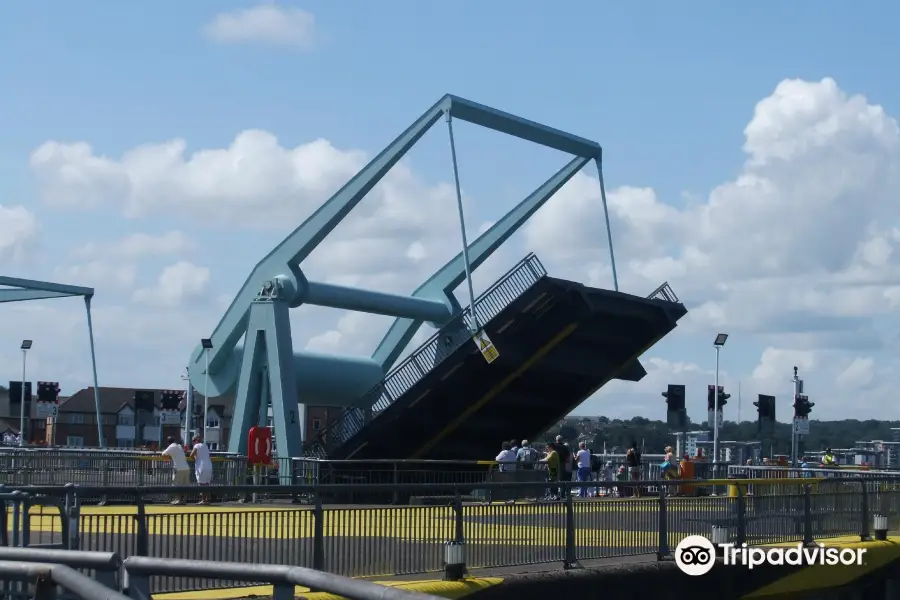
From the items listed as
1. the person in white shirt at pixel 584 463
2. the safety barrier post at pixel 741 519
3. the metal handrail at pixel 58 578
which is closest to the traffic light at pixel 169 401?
the person in white shirt at pixel 584 463

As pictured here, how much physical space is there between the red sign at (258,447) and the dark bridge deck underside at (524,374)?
6.24 feet

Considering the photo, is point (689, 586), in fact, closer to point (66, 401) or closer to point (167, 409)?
point (167, 409)

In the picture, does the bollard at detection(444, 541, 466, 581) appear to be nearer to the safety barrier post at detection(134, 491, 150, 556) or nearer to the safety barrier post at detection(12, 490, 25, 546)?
the safety barrier post at detection(134, 491, 150, 556)

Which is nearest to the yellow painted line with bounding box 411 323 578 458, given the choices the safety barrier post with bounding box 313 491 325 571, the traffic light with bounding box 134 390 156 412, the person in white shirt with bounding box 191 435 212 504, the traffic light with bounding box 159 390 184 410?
the person in white shirt with bounding box 191 435 212 504

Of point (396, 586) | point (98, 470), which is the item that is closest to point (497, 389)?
point (98, 470)

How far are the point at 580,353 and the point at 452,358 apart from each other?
11.5 ft

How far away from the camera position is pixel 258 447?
90.5ft

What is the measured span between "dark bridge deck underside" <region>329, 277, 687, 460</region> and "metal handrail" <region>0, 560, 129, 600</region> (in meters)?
20.8

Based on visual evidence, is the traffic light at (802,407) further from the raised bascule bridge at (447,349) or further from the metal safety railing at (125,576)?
the metal safety railing at (125,576)

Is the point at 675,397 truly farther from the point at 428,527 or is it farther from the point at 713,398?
the point at 428,527

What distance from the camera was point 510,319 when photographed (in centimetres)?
2697

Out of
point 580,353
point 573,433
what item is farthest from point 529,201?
point 573,433

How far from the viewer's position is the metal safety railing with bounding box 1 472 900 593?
35.4 ft

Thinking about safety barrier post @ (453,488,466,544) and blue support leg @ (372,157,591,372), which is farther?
blue support leg @ (372,157,591,372)
